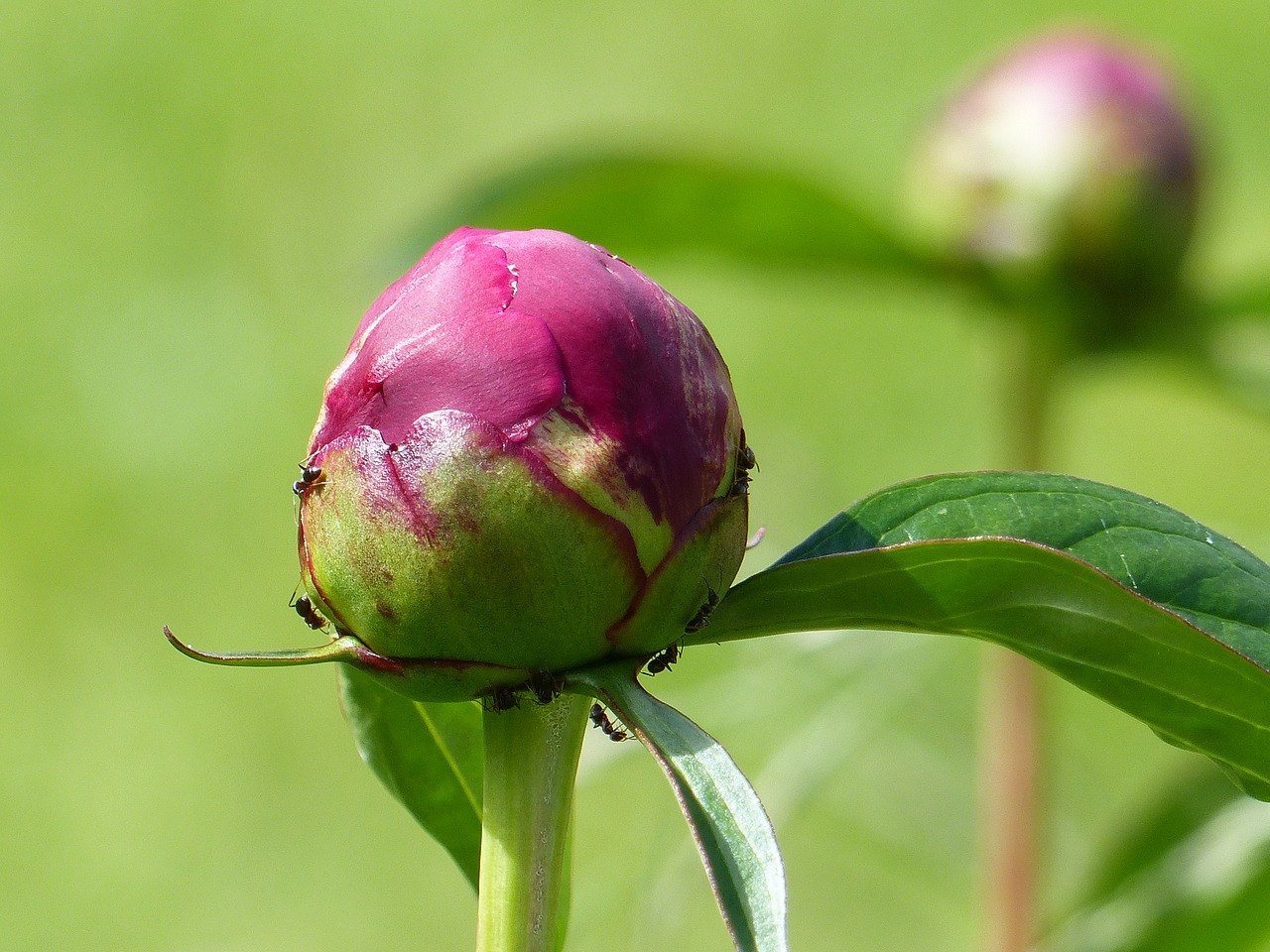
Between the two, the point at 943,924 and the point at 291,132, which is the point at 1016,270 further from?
the point at 291,132

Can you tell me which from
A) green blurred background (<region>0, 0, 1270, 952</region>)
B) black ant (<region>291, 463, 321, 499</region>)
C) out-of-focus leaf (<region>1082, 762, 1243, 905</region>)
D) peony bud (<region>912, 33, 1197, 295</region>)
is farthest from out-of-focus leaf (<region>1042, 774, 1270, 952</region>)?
black ant (<region>291, 463, 321, 499</region>)

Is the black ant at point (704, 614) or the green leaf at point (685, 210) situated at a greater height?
the green leaf at point (685, 210)

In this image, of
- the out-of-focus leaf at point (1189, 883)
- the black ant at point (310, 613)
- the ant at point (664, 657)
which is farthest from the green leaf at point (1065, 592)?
the out-of-focus leaf at point (1189, 883)

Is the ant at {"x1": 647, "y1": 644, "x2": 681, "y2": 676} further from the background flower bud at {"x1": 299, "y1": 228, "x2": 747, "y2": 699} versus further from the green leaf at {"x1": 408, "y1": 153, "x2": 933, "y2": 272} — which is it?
the green leaf at {"x1": 408, "y1": 153, "x2": 933, "y2": 272}

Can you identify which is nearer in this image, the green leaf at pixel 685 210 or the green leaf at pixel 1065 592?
the green leaf at pixel 1065 592

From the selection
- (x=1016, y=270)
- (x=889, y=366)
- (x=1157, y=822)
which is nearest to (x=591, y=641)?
(x=1157, y=822)

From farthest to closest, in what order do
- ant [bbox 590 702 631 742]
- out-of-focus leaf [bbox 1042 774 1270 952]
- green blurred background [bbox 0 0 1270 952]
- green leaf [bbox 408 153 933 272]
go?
green blurred background [bbox 0 0 1270 952]
green leaf [bbox 408 153 933 272]
out-of-focus leaf [bbox 1042 774 1270 952]
ant [bbox 590 702 631 742]

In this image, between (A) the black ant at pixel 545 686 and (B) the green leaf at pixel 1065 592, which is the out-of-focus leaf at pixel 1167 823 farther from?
(A) the black ant at pixel 545 686
